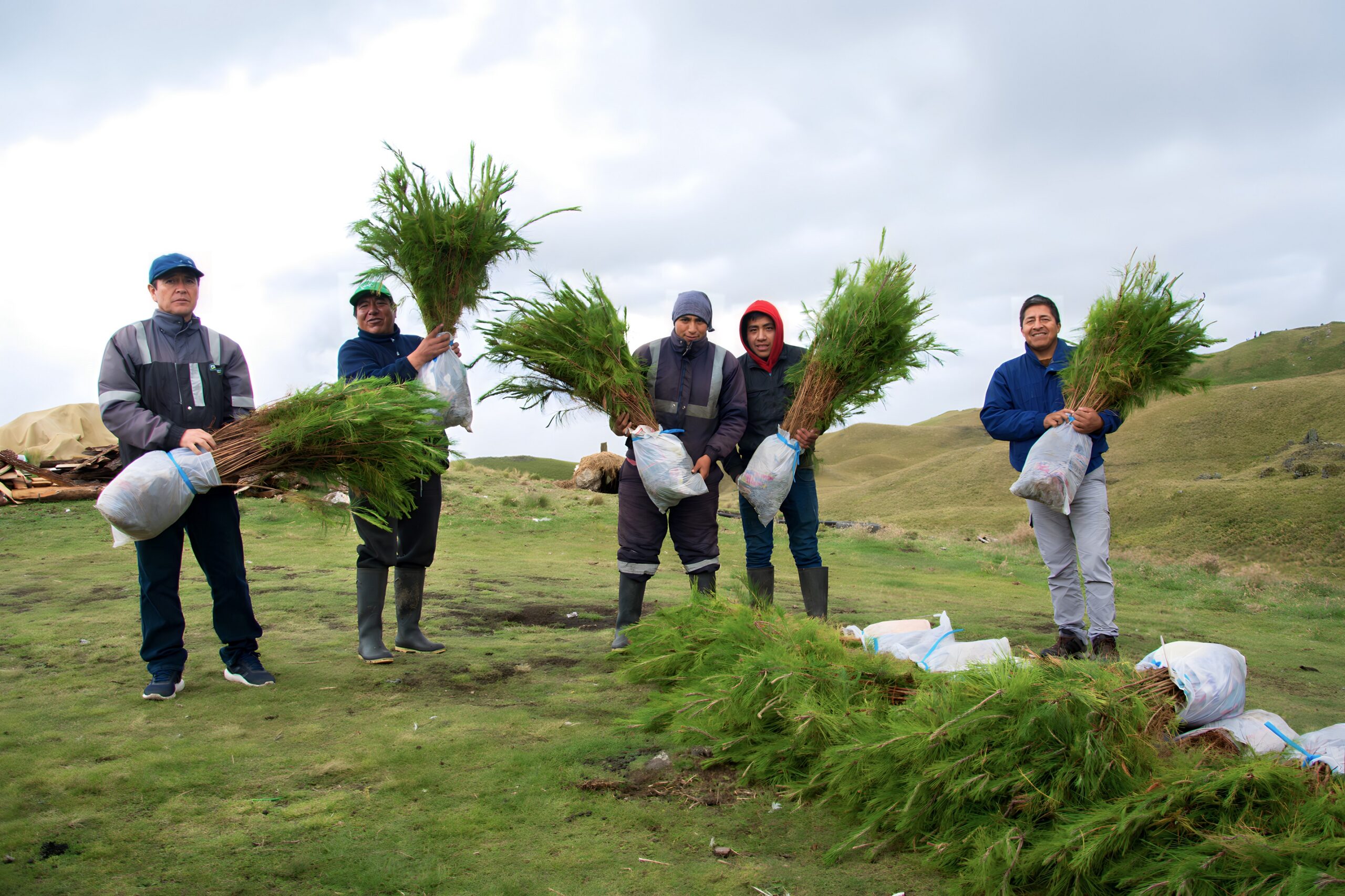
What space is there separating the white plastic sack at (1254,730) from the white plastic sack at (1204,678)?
0.04 m

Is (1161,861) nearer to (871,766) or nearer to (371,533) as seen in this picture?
(871,766)

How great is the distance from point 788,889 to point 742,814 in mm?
479

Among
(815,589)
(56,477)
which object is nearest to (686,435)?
(815,589)

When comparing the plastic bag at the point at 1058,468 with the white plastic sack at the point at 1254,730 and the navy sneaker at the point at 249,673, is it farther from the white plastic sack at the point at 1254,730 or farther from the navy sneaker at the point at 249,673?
the navy sneaker at the point at 249,673

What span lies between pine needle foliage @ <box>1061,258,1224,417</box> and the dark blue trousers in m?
4.44

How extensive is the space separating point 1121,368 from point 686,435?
2.37 meters

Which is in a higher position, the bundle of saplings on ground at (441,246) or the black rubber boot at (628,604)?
the bundle of saplings on ground at (441,246)

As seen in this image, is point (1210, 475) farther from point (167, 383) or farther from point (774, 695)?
point (167, 383)

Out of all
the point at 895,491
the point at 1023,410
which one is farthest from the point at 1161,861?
the point at 895,491

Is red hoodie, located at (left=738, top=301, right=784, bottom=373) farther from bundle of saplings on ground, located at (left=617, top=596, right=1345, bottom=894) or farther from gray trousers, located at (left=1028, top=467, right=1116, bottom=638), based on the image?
bundle of saplings on ground, located at (left=617, top=596, right=1345, bottom=894)

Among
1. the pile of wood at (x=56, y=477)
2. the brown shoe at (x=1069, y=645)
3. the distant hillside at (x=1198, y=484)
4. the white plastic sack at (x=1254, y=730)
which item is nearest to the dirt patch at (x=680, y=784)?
the white plastic sack at (x=1254, y=730)

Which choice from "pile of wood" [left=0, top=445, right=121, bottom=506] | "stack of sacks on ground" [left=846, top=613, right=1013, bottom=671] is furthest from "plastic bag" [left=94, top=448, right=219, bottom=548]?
"pile of wood" [left=0, top=445, right=121, bottom=506]

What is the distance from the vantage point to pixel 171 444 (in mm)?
3656

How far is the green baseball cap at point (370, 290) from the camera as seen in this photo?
14.7 ft
